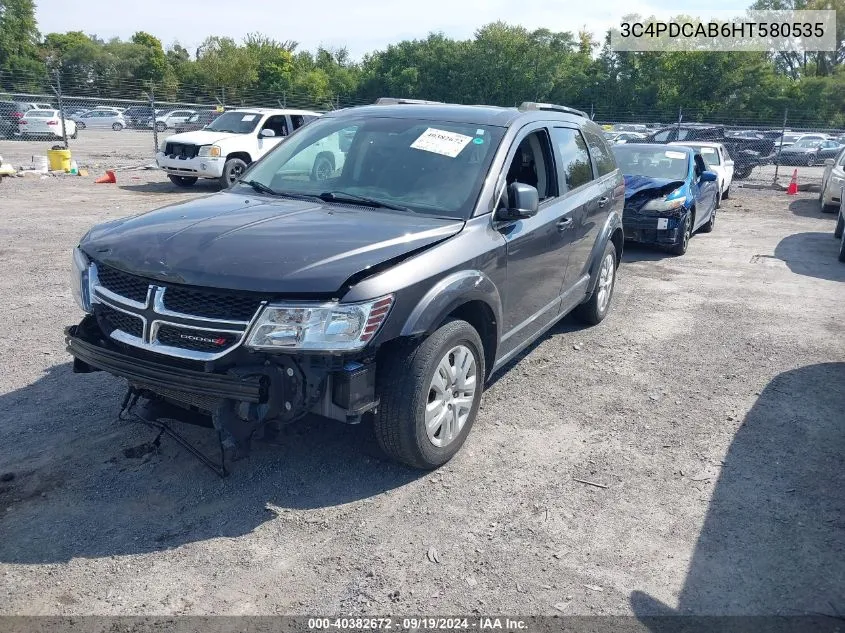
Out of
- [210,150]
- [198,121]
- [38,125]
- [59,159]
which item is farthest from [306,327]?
[38,125]

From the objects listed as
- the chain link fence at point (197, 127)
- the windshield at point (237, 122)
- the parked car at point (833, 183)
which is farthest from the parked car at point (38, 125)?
the parked car at point (833, 183)

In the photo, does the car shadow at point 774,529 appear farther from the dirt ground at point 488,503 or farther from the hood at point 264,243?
the hood at point 264,243

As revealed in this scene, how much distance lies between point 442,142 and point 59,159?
16.3 metres

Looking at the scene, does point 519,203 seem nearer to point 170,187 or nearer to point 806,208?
point 170,187

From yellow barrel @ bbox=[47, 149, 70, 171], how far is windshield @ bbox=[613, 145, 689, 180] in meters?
13.6

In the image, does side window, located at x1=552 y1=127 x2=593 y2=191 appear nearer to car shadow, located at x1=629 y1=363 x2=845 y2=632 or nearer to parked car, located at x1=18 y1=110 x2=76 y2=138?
car shadow, located at x1=629 y1=363 x2=845 y2=632

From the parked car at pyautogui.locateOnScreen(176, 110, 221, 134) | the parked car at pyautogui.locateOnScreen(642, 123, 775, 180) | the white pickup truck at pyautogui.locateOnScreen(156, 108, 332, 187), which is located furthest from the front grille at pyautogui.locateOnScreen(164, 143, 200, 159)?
the parked car at pyautogui.locateOnScreen(642, 123, 775, 180)

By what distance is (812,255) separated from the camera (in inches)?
411

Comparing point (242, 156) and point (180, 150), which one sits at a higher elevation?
point (180, 150)

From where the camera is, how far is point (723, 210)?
51.7ft

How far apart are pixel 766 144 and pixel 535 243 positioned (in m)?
22.2

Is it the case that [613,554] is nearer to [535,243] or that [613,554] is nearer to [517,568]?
[517,568]

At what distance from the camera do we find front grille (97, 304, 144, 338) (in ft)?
11.2

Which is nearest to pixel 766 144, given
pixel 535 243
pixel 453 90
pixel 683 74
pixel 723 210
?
pixel 723 210
